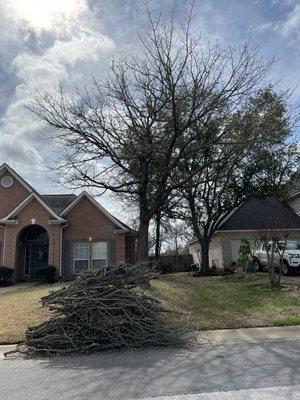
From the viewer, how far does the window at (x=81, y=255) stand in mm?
24953

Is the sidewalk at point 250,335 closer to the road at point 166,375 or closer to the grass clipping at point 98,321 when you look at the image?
the road at point 166,375

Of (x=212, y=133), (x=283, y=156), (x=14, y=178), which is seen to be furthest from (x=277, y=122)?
(x=14, y=178)

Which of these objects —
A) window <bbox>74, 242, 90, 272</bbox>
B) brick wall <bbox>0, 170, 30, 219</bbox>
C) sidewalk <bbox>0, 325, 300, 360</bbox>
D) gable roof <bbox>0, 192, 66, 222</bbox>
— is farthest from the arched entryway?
sidewalk <bbox>0, 325, 300, 360</bbox>

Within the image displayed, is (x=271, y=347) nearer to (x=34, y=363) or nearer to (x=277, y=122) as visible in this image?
(x=34, y=363)

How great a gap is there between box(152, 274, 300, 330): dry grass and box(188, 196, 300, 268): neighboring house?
12.8 metres

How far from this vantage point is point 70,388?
17.9 feet

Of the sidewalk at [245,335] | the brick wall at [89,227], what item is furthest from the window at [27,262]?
the sidewalk at [245,335]

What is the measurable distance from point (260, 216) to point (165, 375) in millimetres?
25460

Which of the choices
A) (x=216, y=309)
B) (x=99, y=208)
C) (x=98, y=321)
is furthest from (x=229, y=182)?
(x=98, y=321)

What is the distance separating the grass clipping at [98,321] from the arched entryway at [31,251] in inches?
713

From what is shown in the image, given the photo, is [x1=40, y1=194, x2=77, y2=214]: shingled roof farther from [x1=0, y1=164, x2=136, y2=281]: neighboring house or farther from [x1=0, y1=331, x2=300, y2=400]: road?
[x1=0, y1=331, x2=300, y2=400]: road

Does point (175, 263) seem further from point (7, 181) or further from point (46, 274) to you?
point (7, 181)

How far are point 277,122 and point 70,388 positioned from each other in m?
14.0

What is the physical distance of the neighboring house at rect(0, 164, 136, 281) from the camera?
24594 millimetres
